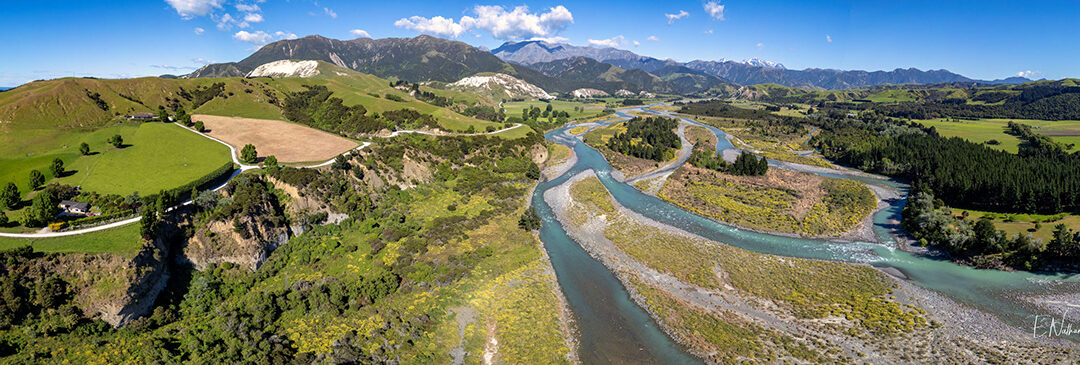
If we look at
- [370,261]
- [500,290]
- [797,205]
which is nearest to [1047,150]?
[797,205]

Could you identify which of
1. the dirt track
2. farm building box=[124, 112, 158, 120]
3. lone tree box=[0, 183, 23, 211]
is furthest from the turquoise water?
farm building box=[124, 112, 158, 120]

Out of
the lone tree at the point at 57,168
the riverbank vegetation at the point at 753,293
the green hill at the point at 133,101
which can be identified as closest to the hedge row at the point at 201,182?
the lone tree at the point at 57,168

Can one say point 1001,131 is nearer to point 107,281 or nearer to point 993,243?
point 993,243

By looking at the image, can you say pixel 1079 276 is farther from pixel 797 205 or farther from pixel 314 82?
pixel 314 82

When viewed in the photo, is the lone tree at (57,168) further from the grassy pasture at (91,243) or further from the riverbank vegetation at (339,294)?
the riverbank vegetation at (339,294)

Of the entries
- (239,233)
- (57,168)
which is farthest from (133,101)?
(239,233)

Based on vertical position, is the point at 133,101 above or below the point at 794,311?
above
